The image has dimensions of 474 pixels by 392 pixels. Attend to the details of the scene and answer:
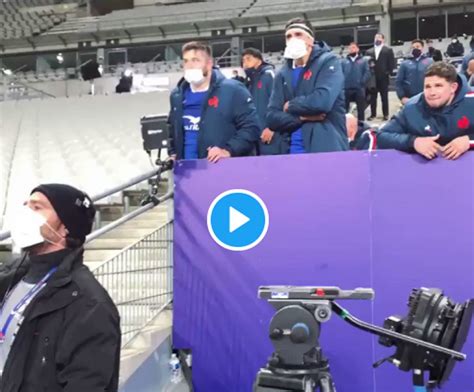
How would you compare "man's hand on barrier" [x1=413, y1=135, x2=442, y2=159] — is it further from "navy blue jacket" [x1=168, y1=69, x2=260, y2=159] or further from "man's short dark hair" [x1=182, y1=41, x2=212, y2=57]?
"man's short dark hair" [x1=182, y1=41, x2=212, y2=57]

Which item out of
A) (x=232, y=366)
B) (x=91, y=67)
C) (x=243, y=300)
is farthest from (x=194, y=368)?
(x=91, y=67)

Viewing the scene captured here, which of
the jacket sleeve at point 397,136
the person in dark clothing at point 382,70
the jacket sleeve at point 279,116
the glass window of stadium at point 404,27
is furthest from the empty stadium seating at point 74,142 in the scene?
the glass window of stadium at point 404,27

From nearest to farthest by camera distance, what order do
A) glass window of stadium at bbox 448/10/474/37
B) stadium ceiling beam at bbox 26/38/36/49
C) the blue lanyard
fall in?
the blue lanyard
glass window of stadium at bbox 448/10/474/37
stadium ceiling beam at bbox 26/38/36/49

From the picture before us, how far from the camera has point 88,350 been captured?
4.99ft

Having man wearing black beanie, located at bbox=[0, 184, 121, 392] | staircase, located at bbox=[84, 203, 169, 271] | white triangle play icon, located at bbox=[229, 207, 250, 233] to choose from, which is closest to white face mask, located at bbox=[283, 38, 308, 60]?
white triangle play icon, located at bbox=[229, 207, 250, 233]

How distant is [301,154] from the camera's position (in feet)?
10.3

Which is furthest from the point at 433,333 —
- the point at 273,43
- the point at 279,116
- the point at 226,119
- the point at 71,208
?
the point at 273,43

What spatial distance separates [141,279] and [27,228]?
157 centimetres

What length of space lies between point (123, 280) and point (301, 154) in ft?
3.33

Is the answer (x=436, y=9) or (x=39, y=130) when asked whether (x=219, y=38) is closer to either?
(x=436, y=9)

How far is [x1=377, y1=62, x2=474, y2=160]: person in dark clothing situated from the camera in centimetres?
287

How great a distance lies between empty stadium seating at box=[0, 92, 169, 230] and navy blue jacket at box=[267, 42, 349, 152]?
3.09 metres

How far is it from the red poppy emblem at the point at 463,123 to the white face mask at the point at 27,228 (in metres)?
1.93

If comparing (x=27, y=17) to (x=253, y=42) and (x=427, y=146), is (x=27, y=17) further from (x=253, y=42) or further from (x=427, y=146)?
(x=427, y=146)
